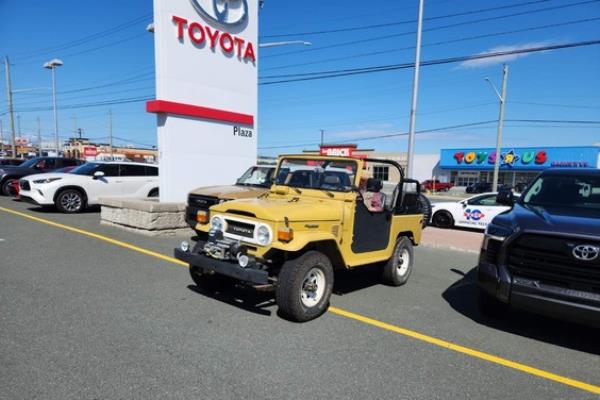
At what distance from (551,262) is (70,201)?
12.7 m

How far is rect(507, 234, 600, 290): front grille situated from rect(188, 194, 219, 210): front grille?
578 cm

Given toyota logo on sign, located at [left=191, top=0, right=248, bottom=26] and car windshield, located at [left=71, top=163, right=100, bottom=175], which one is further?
car windshield, located at [left=71, top=163, right=100, bottom=175]

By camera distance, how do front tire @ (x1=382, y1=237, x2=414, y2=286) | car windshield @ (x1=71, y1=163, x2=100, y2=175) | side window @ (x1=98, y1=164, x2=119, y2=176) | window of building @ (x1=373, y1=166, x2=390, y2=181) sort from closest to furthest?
1. front tire @ (x1=382, y1=237, x2=414, y2=286)
2. window of building @ (x1=373, y1=166, x2=390, y2=181)
3. car windshield @ (x1=71, y1=163, x2=100, y2=175)
4. side window @ (x1=98, y1=164, x2=119, y2=176)

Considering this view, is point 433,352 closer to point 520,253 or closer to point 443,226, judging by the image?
point 520,253

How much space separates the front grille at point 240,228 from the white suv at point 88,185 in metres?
9.17

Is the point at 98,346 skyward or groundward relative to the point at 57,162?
groundward

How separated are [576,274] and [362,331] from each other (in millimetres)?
2146

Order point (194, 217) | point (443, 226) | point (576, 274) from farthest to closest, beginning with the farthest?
point (443, 226) < point (194, 217) < point (576, 274)

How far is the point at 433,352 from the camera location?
3.84 meters

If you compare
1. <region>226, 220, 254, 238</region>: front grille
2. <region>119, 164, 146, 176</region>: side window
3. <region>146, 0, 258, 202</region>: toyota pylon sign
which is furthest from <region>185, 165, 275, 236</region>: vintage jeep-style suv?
<region>119, 164, 146, 176</region>: side window

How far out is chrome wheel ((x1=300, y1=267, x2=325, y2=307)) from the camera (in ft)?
14.7

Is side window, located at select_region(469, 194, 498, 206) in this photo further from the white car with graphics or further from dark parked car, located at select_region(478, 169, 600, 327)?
dark parked car, located at select_region(478, 169, 600, 327)

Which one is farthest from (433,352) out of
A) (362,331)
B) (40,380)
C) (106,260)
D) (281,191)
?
(106,260)

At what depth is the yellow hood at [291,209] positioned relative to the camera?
14.4 feet
